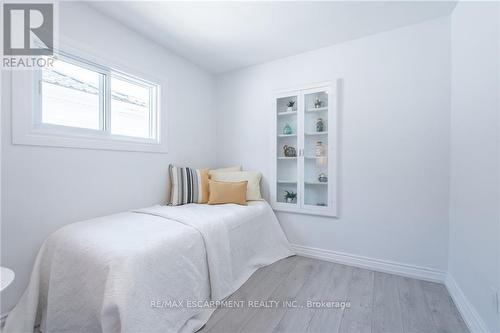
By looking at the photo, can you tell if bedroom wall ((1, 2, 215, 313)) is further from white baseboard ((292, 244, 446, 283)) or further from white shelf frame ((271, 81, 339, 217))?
white baseboard ((292, 244, 446, 283))

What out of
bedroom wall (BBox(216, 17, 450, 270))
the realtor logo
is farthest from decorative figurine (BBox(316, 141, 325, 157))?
the realtor logo

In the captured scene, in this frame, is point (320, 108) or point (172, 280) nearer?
point (172, 280)

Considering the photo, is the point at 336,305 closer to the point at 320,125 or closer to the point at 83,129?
the point at 320,125

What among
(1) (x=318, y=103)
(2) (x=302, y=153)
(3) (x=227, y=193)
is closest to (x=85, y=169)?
(3) (x=227, y=193)

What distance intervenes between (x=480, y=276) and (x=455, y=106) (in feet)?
4.28

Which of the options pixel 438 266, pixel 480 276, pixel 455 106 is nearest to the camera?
pixel 480 276

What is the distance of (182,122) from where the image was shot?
9.20 feet

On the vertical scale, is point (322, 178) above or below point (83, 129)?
below

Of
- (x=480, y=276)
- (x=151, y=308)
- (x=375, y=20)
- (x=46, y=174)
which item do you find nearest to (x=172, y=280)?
(x=151, y=308)

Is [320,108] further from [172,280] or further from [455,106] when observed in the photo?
[172,280]

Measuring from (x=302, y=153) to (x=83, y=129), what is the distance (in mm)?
2205

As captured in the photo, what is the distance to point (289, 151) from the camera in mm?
2793

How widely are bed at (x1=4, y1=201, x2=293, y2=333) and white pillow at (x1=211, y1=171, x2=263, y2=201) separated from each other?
0.87m

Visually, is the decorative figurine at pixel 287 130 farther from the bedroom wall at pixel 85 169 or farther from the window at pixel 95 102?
the window at pixel 95 102
